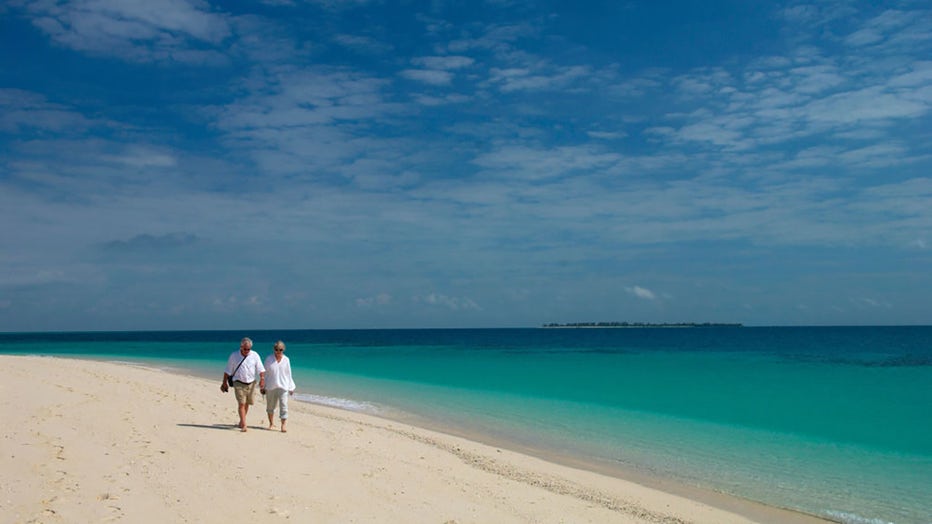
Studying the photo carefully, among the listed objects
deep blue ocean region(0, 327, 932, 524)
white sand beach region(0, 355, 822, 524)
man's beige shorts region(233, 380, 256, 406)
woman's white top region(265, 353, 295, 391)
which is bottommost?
deep blue ocean region(0, 327, 932, 524)

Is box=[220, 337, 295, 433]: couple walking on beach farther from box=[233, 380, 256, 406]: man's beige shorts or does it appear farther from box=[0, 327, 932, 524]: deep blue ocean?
box=[0, 327, 932, 524]: deep blue ocean

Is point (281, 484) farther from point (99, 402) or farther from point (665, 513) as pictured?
point (99, 402)

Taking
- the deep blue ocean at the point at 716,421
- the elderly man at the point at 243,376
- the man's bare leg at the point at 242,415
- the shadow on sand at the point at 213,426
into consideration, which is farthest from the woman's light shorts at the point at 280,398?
the deep blue ocean at the point at 716,421

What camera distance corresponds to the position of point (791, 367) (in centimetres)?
3700

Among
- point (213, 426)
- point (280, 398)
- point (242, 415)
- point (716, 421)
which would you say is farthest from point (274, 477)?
point (716, 421)

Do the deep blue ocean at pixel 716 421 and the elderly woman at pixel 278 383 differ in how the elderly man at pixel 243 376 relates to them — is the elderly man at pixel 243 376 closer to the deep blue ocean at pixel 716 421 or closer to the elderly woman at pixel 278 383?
the elderly woman at pixel 278 383

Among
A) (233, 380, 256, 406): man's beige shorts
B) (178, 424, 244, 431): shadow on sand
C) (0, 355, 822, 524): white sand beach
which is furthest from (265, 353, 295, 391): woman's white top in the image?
(178, 424, 244, 431): shadow on sand

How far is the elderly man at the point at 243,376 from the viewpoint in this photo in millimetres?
10203

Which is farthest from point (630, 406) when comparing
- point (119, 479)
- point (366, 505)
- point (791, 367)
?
point (791, 367)

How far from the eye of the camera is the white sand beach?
6.34 metres

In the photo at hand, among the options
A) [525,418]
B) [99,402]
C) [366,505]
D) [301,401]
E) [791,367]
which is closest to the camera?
[366,505]

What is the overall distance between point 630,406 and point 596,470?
29.5 ft

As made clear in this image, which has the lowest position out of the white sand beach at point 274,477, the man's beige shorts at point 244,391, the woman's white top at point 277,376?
the white sand beach at point 274,477

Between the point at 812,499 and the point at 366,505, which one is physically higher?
the point at 366,505
